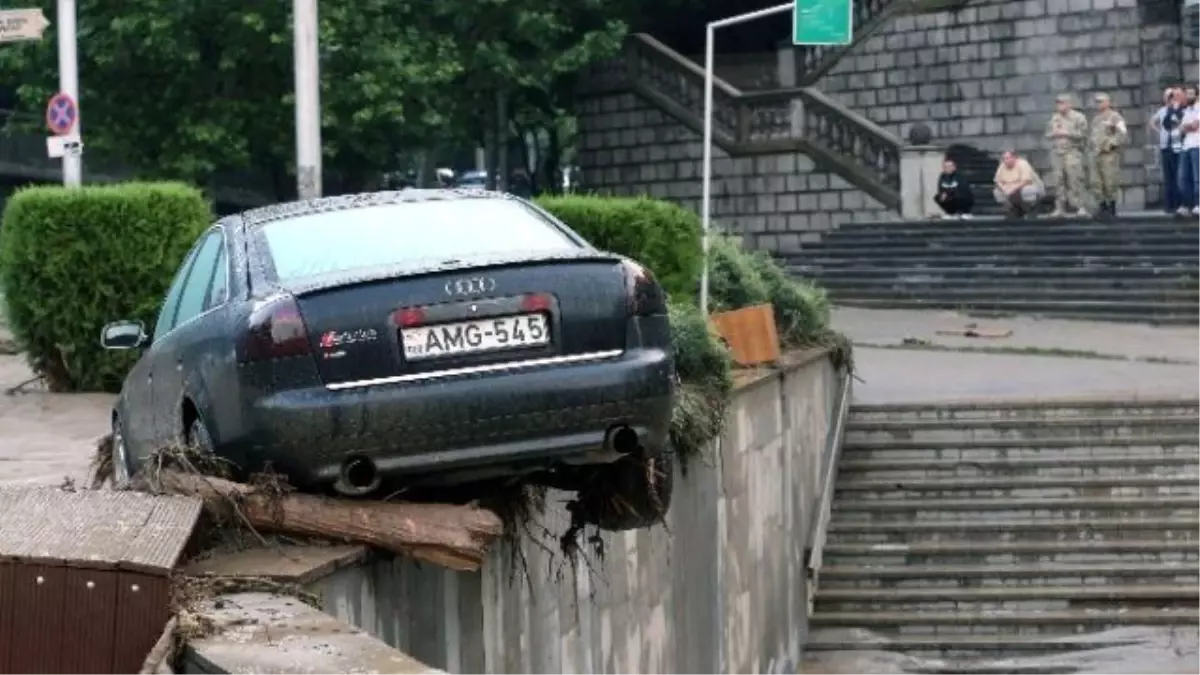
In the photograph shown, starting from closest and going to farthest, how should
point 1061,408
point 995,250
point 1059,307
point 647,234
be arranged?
point 647,234, point 1061,408, point 1059,307, point 995,250

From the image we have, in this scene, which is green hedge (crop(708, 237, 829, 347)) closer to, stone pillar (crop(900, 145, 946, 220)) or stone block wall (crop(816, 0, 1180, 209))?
stone pillar (crop(900, 145, 946, 220))

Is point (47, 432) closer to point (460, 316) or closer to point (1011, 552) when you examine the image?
point (460, 316)

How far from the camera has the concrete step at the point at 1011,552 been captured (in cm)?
1733

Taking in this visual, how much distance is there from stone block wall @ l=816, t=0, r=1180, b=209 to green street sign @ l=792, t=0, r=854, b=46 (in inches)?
568

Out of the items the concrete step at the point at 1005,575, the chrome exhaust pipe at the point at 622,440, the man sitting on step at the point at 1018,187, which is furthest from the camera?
the man sitting on step at the point at 1018,187

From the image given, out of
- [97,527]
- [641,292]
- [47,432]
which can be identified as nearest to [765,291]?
[47,432]

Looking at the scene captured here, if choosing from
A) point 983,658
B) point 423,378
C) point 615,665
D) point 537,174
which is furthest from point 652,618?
point 537,174

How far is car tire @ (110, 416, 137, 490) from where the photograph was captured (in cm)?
903

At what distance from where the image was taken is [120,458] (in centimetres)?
941

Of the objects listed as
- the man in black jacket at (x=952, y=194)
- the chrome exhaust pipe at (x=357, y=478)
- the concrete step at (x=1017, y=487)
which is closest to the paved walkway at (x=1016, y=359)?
the concrete step at (x=1017, y=487)

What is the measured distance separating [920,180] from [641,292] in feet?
79.5

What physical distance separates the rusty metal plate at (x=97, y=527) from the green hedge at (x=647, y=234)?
28.0ft

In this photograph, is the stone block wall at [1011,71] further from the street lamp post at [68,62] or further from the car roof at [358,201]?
the car roof at [358,201]

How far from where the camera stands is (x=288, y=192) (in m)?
33.9
